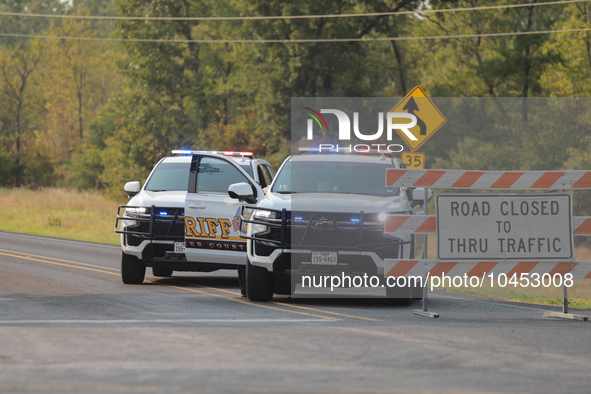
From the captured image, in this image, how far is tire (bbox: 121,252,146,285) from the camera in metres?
13.4

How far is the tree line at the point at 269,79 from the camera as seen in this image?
128ft

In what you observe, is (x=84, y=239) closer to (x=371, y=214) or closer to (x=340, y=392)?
(x=371, y=214)

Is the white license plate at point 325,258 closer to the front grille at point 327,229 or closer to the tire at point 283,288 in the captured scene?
the front grille at point 327,229

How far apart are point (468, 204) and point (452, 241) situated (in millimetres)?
493

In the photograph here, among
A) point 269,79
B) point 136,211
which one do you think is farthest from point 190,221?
point 269,79

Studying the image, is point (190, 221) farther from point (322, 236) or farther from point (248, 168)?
point (322, 236)

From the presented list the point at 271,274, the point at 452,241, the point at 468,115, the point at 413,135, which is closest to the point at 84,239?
the point at 413,135

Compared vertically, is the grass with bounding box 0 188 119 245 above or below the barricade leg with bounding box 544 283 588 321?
above

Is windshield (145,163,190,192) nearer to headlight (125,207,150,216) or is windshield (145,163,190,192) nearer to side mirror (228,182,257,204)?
headlight (125,207,150,216)

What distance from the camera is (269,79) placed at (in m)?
40.8

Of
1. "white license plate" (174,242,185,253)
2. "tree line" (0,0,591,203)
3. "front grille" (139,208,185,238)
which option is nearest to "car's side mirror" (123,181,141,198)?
"front grille" (139,208,185,238)

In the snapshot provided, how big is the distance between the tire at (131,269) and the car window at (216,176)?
5.10 feet

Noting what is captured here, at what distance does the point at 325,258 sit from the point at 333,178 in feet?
5.49

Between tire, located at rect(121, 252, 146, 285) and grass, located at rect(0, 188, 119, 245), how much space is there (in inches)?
415
